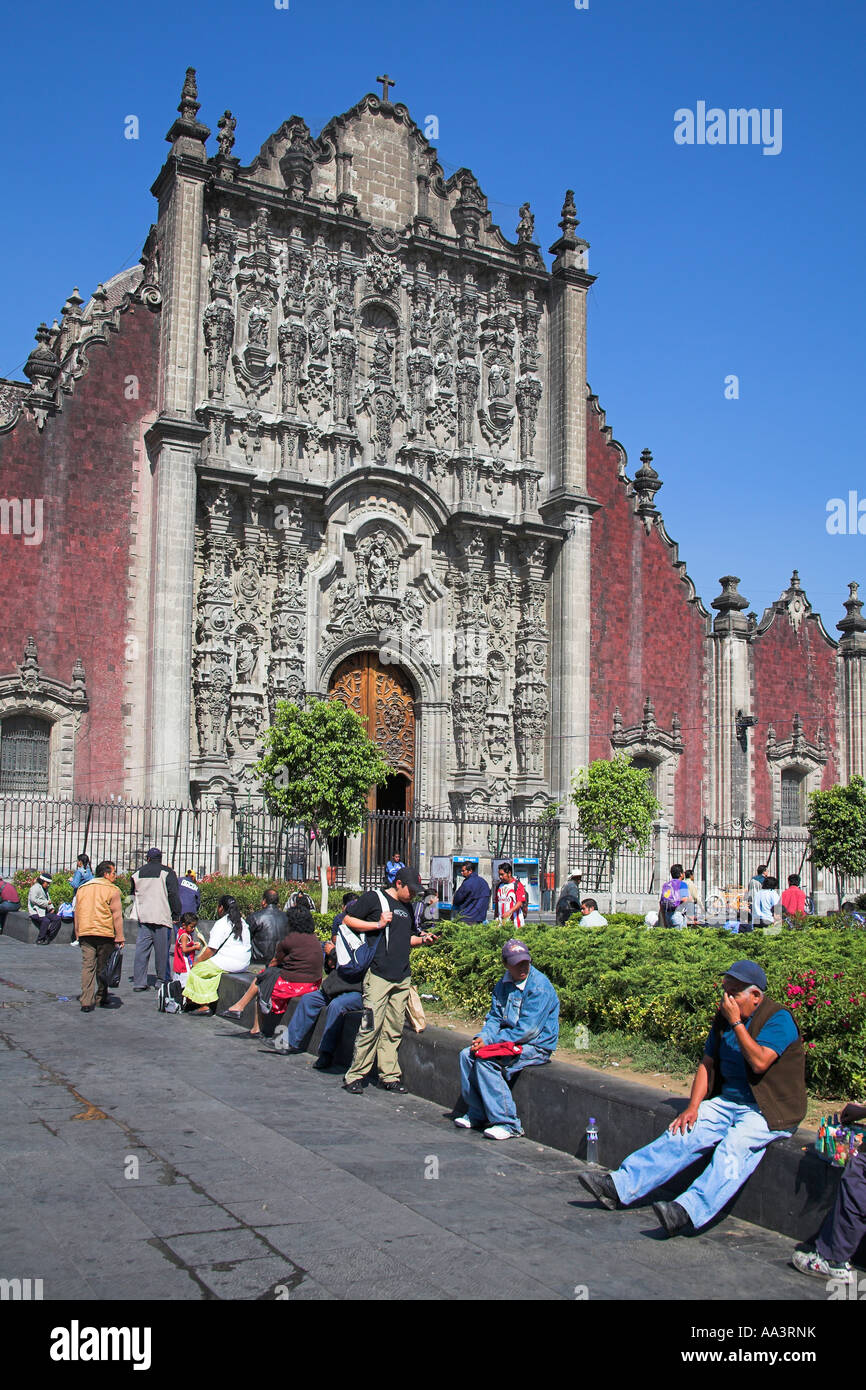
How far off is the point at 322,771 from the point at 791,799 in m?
18.5

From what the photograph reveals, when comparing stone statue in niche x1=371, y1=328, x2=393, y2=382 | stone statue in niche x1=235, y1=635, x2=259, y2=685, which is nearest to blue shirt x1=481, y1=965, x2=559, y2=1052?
stone statue in niche x1=235, y1=635, x2=259, y2=685

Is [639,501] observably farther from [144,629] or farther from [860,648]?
[144,629]

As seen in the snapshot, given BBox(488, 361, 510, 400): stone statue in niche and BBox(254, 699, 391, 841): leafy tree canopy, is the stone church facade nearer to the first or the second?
BBox(488, 361, 510, 400): stone statue in niche

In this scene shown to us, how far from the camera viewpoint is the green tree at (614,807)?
26.8 meters

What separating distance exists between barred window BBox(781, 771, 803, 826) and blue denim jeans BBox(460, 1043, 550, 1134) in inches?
1110

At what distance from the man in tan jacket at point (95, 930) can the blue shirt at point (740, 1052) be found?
26.2 feet

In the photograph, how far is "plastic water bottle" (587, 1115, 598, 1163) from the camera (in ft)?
24.7

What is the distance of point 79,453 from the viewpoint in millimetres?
25875

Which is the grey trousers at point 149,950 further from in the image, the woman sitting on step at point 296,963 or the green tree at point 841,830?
the green tree at point 841,830

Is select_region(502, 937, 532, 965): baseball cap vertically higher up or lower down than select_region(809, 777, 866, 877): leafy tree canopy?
lower down

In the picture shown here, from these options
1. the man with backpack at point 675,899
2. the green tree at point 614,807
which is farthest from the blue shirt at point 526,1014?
the green tree at point 614,807

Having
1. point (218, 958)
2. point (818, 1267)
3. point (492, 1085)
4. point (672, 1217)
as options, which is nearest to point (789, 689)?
point (218, 958)

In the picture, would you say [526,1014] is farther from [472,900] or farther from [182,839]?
[182,839]
